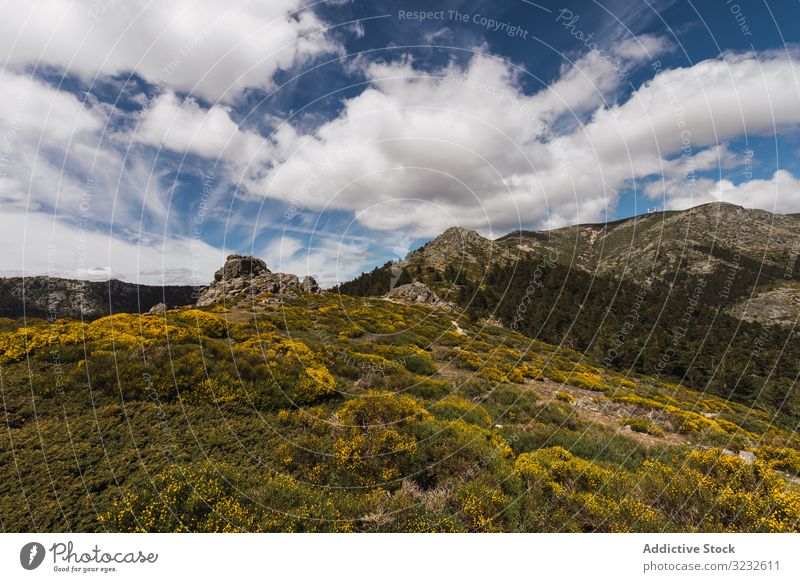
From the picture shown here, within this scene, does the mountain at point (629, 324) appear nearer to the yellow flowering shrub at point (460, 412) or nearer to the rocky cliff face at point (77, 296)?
the yellow flowering shrub at point (460, 412)

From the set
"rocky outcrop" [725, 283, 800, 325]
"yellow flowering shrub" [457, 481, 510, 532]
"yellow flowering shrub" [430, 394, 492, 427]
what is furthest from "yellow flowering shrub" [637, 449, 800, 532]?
"rocky outcrop" [725, 283, 800, 325]

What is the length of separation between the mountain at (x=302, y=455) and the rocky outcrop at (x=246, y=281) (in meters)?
49.3

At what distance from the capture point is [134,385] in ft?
31.8

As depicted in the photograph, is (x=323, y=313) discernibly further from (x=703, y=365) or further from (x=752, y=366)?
(x=752, y=366)

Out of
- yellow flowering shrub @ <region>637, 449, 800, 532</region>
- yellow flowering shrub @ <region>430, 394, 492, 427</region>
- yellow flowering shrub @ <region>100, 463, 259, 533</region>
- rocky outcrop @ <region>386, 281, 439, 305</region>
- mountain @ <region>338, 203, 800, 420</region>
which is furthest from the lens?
rocky outcrop @ <region>386, 281, 439, 305</region>

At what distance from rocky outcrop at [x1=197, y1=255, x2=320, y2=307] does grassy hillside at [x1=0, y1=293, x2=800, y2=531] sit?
4947 cm

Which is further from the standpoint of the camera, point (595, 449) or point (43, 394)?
point (595, 449)

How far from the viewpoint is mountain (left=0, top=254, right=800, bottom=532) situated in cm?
650

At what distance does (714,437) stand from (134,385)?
2375 cm

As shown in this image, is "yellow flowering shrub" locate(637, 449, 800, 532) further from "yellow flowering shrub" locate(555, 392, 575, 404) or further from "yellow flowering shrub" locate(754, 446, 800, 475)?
"yellow flowering shrub" locate(555, 392, 575, 404)

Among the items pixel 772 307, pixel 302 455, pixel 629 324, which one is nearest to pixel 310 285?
pixel 302 455

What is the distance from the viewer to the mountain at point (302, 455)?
21.3ft

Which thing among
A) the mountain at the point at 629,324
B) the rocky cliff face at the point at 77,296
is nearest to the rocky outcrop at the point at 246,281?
the rocky cliff face at the point at 77,296
